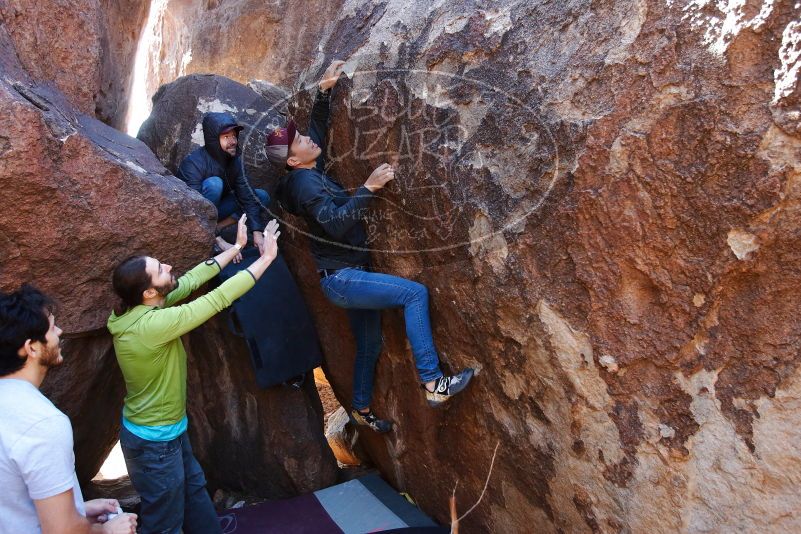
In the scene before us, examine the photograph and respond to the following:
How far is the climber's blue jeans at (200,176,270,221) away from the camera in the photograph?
11.0 ft

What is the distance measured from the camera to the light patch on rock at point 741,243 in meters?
1.90

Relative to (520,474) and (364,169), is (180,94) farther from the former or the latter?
(520,474)

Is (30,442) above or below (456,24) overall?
below

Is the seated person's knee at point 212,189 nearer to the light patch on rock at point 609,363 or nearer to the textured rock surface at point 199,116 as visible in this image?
the textured rock surface at point 199,116

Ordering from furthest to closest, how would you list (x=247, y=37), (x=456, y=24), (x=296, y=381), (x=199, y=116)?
(x=247, y=37), (x=199, y=116), (x=296, y=381), (x=456, y=24)

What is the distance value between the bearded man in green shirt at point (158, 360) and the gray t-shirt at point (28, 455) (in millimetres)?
720

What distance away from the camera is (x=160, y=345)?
8.04ft

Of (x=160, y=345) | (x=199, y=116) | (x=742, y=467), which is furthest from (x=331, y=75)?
(x=742, y=467)

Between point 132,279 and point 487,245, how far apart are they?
1296mm

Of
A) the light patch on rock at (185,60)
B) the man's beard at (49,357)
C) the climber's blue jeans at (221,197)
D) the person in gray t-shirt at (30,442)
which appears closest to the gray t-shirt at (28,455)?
the person in gray t-shirt at (30,442)

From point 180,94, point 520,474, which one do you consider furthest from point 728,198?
point 180,94

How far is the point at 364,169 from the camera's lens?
297 centimetres

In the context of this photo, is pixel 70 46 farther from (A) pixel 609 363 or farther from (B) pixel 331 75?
(A) pixel 609 363

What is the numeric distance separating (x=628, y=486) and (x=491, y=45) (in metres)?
1.64
